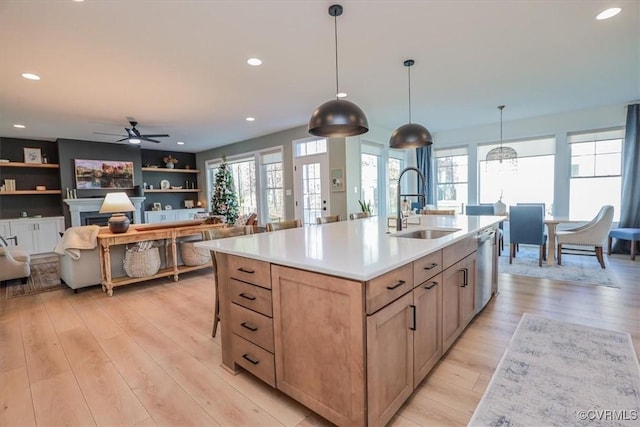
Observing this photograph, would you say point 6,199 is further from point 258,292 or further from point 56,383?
point 258,292

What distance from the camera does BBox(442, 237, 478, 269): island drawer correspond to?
2.05m

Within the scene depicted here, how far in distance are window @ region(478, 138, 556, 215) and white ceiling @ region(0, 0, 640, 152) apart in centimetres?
101

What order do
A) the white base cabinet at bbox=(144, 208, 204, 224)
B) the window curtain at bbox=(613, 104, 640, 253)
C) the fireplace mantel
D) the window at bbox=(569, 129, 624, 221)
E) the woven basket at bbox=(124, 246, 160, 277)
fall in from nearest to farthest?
the woven basket at bbox=(124, 246, 160, 277)
the window curtain at bbox=(613, 104, 640, 253)
the window at bbox=(569, 129, 624, 221)
the fireplace mantel
the white base cabinet at bbox=(144, 208, 204, 224)

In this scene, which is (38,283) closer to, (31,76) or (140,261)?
(140,261)

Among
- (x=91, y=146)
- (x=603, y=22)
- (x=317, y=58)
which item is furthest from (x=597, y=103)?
(x=91, y=146)

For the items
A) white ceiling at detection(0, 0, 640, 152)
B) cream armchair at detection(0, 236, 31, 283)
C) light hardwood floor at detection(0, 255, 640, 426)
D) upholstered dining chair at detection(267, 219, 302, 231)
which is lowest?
light hardwood floor at detection(0, 255, 640, 426)

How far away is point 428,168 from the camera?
7375 millimetres

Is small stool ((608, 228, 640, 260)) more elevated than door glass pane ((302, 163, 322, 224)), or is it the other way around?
door glass pane ((302, 163, 322, 224))

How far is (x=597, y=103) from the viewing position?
5152 mm

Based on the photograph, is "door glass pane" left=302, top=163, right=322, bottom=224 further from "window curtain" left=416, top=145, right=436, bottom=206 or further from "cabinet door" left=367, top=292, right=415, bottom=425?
"cabinet door" left=367, top=292, right=415, bottom=425

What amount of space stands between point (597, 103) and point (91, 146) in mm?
10261

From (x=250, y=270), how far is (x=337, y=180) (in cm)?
415

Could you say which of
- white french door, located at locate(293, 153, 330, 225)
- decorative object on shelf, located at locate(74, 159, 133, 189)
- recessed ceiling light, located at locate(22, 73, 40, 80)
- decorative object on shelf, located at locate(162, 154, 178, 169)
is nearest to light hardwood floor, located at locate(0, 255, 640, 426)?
recessed ceiling light, located at locate(22, 73, 40, 80)

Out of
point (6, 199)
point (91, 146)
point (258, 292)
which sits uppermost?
point (91, 146)
